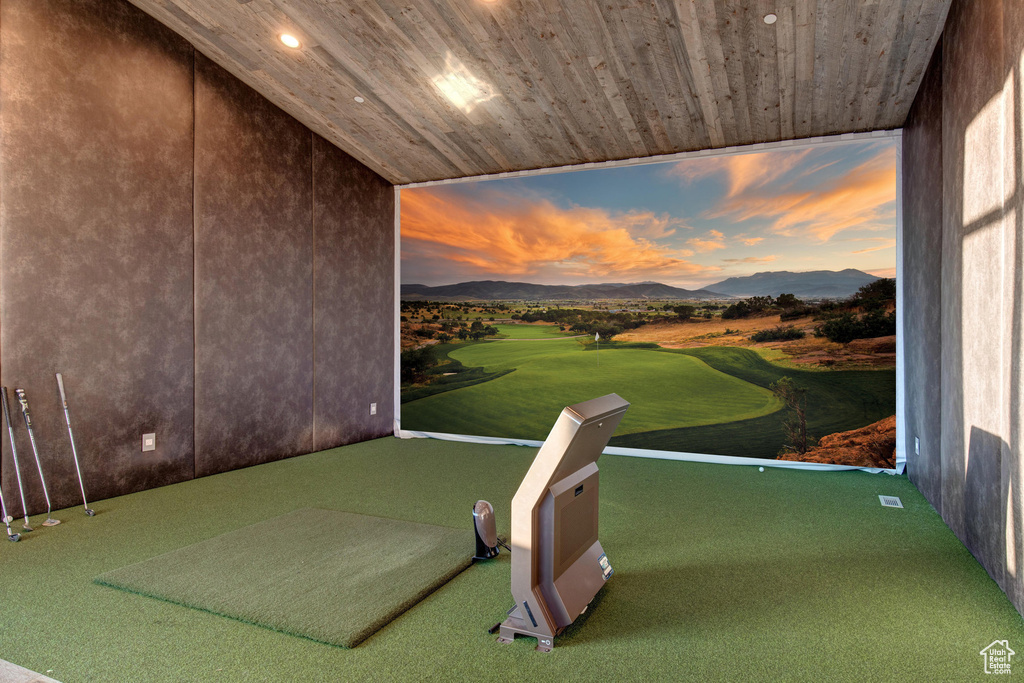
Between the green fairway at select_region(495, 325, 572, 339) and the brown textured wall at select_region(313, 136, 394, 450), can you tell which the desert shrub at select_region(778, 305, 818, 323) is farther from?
the brown textured wall at select_region(313, 136, 394, 450)

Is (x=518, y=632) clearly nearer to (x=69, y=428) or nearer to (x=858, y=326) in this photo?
(x=69, y=428)

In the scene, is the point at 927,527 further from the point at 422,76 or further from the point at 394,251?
the point at 394,251

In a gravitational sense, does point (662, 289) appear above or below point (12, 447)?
above

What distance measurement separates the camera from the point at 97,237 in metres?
3.94

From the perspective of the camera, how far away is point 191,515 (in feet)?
11.9

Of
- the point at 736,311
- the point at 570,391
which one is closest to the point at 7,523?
the point at 570,391

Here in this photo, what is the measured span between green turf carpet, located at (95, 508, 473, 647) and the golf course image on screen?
3.21m

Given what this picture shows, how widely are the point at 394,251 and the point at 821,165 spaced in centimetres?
441

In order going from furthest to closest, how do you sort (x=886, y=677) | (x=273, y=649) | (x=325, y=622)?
(x=325, y=622) < (x=273, y=649) < (x=886, y=677)

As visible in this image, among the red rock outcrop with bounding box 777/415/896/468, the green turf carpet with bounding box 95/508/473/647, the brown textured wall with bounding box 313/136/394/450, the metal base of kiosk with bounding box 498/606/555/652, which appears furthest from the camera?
the brown textured wall with bounding box 313/136/394/450

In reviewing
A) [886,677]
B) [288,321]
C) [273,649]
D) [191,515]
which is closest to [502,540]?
[273,649]

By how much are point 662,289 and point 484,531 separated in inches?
157

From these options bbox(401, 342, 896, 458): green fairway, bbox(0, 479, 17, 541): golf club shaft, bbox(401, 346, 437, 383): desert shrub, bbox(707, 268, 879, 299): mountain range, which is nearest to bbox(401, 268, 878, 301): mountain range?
bbox(707, 268, 879, 299): mountain range

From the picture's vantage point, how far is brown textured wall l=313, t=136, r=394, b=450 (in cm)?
577
